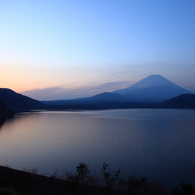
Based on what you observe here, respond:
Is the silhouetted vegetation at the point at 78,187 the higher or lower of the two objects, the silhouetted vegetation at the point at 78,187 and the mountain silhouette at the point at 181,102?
the lower

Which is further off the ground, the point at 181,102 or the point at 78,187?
the point at 181,102

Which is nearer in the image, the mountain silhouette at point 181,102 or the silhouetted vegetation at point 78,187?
the silhouetted vegetation at point 78,187

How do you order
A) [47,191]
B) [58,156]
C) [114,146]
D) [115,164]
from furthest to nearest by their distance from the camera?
1. [114,146]
2. [58,156]
3. [115,164]
4. [47,191]

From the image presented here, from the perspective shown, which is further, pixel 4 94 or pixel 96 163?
pixel 4 94

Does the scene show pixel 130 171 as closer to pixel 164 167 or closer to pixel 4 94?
pixel 164 167

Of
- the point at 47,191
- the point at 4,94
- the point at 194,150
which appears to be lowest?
the point at 194,150

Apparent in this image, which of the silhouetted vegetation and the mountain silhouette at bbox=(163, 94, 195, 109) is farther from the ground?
the mountain silhouette at bbox=(163, 94, 195, 109)

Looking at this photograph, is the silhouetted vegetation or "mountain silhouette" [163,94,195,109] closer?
the silhouetted vegetation

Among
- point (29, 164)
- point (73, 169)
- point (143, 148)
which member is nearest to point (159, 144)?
point (143, 148)

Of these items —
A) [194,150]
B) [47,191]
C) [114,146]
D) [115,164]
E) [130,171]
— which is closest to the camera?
[47,191]

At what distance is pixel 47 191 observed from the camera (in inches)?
169

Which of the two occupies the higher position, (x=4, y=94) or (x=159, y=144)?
(x=4, y=94)

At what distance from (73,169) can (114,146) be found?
3952 millimetres

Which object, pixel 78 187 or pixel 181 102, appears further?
pixel 181 102
